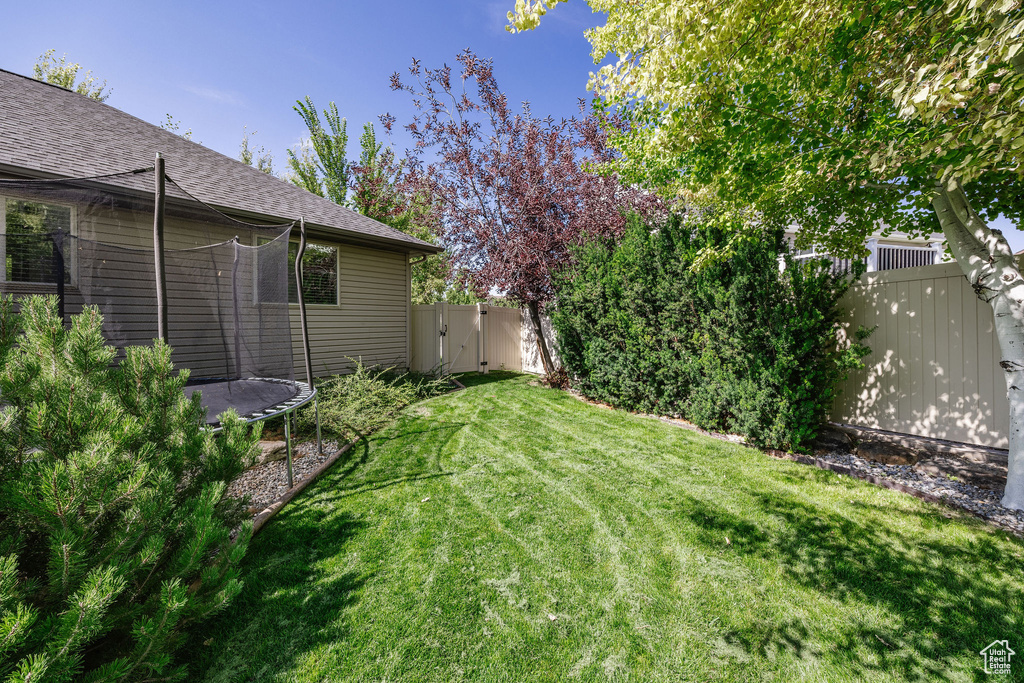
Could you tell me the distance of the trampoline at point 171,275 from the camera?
2195mm

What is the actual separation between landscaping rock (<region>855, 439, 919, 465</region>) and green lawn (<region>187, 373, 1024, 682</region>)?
2.25 ft

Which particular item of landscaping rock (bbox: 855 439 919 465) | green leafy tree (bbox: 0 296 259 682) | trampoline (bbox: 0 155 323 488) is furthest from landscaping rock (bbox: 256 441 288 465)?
landscaping rock (bbox: 855 439 919 465)

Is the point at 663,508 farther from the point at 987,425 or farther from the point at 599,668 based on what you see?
the point at 987,425

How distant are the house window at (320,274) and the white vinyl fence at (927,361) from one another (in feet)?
24.8

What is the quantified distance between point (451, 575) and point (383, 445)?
246cm

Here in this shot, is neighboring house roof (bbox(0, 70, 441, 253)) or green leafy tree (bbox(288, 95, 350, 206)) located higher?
green leafy tree (bbox(288, 95, 350, 206))

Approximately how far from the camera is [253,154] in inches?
742

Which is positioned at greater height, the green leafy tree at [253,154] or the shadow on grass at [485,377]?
the green leafy tree at [253,154]

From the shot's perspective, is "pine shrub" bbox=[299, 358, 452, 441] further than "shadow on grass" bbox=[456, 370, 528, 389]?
No

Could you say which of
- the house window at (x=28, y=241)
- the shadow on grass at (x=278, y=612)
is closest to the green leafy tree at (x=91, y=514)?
the shadow on grass at (x=278, y=612)

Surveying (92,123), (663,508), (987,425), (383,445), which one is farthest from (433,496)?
(92,123)

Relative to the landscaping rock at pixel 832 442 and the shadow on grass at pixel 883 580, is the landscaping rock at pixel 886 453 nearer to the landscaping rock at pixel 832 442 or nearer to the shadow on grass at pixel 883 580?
the landscaping rock at pixel 832 442

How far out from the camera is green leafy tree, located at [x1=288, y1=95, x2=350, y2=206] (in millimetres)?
12609

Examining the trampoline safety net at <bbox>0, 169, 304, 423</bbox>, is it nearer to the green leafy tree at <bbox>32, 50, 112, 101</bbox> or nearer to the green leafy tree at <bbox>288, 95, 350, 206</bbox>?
the green leafy tree at <bbox>288, 95, 350, 206</bbox>
